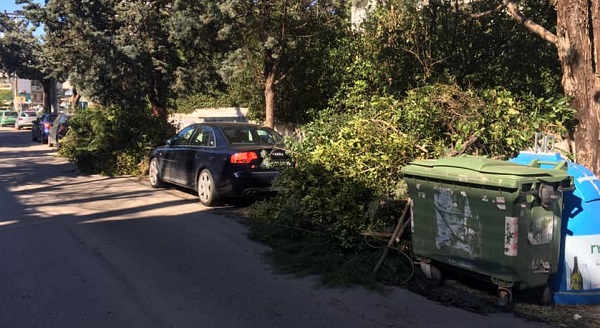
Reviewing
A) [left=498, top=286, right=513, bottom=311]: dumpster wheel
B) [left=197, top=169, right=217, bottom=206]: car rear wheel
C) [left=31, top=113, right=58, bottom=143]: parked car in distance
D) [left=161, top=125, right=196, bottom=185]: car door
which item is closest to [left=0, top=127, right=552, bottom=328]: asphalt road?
[left=498, top=286, right=513, bottom=311]: dumpster wheel

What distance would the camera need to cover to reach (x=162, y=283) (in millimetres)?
5453

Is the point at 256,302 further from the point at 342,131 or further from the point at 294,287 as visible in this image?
the point at 342,131

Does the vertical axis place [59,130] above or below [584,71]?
below

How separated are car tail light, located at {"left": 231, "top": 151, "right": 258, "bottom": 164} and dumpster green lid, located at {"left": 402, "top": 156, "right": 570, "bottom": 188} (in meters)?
4.21

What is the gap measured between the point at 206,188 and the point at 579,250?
6.32 metres

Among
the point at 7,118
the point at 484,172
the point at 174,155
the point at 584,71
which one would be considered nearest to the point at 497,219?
the point at 484,172

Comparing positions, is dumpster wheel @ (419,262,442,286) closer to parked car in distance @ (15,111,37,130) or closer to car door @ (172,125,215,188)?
car door @ (172,125,215,188)

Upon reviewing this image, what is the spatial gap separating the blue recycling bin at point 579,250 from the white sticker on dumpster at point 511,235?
66cm

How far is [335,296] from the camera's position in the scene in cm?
516

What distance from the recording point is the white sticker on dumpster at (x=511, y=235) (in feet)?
14.5

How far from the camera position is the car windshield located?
9.61 metres

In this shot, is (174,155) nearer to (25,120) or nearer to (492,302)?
(492,302)

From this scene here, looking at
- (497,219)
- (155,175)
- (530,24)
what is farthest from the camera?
(155,175)

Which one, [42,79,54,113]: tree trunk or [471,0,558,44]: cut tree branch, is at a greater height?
[42,79,54,113]: tree trunk
